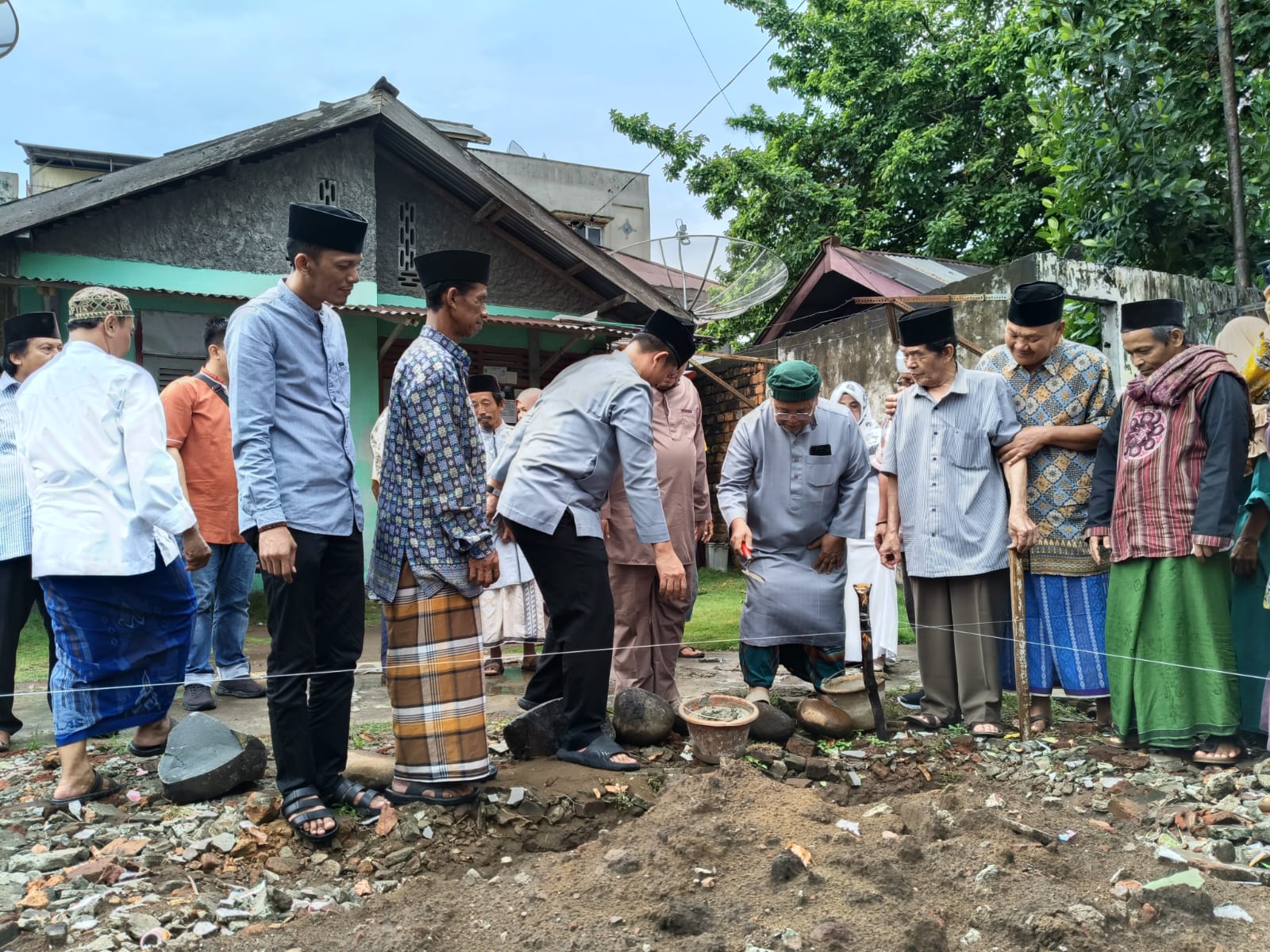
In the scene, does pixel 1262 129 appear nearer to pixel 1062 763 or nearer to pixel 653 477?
pixel 1062 763

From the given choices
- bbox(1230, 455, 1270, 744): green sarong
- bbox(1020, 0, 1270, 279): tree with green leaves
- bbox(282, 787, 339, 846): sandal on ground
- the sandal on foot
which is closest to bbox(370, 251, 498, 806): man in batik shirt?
bbox(282, 787, 339, 846): sandal on ground

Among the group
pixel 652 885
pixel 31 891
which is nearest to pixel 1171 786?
pixel 652 885

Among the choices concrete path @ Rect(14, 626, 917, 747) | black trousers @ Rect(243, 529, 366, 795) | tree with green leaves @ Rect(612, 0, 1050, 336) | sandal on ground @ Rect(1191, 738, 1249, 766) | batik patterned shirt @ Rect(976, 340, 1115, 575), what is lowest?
sandal on ground @ Rect(1191, 738, 1249, 766)

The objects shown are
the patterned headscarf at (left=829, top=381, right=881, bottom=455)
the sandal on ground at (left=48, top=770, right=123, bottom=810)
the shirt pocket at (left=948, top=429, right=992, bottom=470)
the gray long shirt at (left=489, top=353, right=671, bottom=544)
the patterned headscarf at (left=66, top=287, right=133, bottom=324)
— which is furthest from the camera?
the patterned headscarf at (left=829, top=381, right=881, bottom=455)

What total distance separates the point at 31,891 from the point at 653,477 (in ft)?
8.25

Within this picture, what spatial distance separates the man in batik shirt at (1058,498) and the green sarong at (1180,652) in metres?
0.28

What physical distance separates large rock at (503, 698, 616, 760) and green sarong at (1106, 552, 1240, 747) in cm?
253

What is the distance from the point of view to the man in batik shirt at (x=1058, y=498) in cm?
464

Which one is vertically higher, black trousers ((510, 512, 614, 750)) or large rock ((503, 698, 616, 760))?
black trousers ((510, 512, 614, 750))

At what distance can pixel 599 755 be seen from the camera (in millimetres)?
3961

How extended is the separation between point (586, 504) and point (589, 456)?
20 cm

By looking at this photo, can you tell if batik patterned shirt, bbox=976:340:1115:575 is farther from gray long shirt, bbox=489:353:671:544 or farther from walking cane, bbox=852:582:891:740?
gray long shirt, bbox=489:353:671:544

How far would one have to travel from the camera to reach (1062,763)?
13.7 ft

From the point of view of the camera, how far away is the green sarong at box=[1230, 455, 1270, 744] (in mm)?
4145
